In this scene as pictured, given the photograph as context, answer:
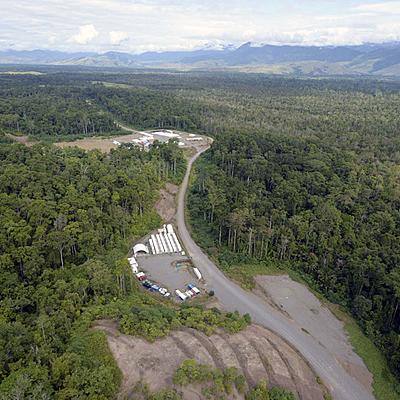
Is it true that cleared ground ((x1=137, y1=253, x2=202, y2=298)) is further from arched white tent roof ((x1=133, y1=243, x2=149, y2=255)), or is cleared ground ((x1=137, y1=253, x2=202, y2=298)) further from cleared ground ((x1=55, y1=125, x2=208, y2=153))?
cleared ground ((x1=55, y1=125, x2=208, y2=153))

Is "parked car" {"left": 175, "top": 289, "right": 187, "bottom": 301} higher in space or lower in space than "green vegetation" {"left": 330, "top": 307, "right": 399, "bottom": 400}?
higher

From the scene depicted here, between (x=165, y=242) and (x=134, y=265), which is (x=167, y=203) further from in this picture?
(x=134, y=265)

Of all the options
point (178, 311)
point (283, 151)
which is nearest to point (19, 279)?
point (178, 311)

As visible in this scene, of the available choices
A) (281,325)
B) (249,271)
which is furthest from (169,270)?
(281,325)

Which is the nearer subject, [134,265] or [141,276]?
[141,276]

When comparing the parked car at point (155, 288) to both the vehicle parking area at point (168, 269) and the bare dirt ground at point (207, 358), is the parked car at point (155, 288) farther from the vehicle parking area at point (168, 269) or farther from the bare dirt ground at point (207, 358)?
the bare dirt ground at point (207, 358)

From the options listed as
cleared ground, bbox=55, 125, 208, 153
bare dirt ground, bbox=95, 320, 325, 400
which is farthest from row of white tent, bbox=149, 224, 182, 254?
cleared ground, bbox=55, 125, 208, 153

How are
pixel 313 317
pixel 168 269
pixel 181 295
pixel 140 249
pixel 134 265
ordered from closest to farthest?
pixel 313 317, pixel 181 295, pixel 134 265, pixel 168 269, pixel 140 249

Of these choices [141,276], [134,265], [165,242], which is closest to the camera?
[141,276]
